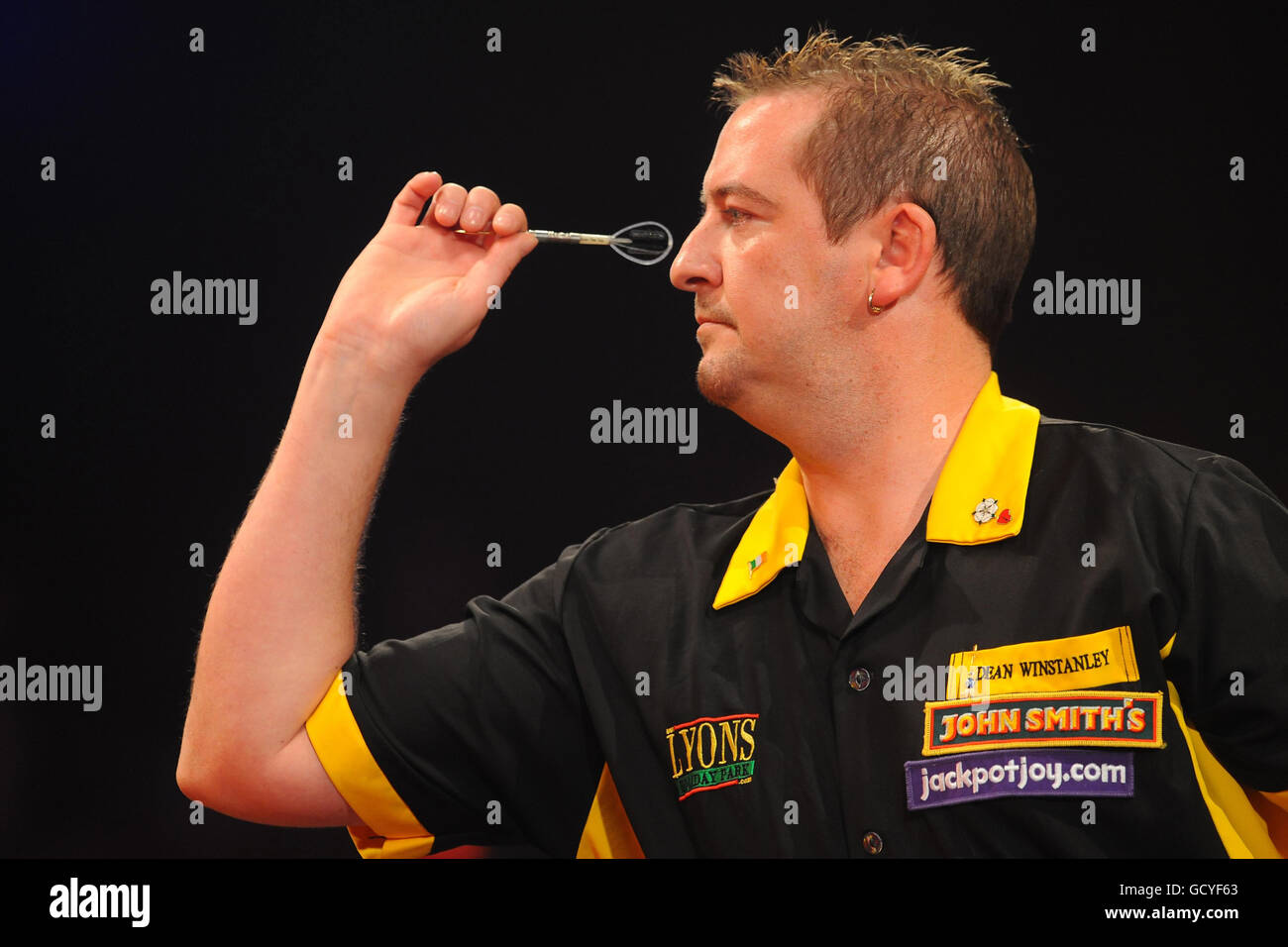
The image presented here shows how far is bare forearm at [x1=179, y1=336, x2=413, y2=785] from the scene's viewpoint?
4.77ft

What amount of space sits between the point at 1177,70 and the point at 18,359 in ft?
6.10

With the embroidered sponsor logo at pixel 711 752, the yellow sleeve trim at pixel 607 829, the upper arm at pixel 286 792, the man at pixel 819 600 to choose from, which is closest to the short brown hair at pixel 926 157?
the man at pixel 819 600

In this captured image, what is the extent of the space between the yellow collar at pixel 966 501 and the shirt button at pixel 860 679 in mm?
172

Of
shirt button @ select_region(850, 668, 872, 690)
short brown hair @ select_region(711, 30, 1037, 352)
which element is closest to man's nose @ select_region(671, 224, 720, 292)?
short brown hair @ select_region(711, 30, 1037, 352)

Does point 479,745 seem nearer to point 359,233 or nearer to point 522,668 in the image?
point 522,668

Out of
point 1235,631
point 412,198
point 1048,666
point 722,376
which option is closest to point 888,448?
point 722,376

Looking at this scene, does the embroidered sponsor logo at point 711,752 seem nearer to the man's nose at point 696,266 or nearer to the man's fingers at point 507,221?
the man's nose at point 696,266

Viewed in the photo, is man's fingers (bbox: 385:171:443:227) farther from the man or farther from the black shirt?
the black shirt

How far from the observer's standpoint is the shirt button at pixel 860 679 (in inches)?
55.1

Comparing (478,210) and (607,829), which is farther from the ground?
(478,210)

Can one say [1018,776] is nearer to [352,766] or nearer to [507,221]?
[352,766]

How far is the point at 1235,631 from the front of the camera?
1.31 metres

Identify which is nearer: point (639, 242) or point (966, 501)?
point (966, 501)

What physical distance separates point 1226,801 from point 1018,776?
250 millimetres
